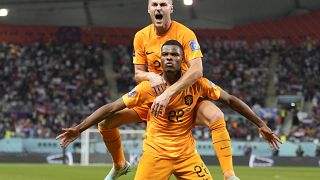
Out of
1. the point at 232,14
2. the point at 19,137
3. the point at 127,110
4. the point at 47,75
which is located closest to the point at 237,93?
the point at 232,14

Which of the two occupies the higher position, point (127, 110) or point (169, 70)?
point (169, 70)

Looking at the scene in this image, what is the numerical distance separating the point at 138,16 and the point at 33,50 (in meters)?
5.88

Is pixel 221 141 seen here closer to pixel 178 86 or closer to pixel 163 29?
pixel 178 86

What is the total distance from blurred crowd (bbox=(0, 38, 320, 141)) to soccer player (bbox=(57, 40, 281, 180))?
21387 mm

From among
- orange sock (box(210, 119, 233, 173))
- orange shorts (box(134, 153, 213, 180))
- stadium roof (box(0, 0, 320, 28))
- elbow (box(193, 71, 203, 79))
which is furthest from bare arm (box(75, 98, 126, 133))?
stadium roof (box(0, 0, 320, 28))

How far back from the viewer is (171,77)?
6.88 meters

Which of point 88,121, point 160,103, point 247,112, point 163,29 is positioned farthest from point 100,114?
point 247,112

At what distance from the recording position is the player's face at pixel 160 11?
288 inches

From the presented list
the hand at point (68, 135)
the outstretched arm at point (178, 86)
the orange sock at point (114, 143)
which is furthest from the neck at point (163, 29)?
the hand at point (68, 135)

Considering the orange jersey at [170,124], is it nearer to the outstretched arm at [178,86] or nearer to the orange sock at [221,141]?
the outstretched arm at [178,86]

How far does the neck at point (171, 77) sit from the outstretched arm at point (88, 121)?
516 mm

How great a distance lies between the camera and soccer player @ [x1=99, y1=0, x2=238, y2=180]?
267 inches

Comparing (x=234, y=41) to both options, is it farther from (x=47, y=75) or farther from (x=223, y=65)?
(x=47, y=75)

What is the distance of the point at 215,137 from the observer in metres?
7.02
